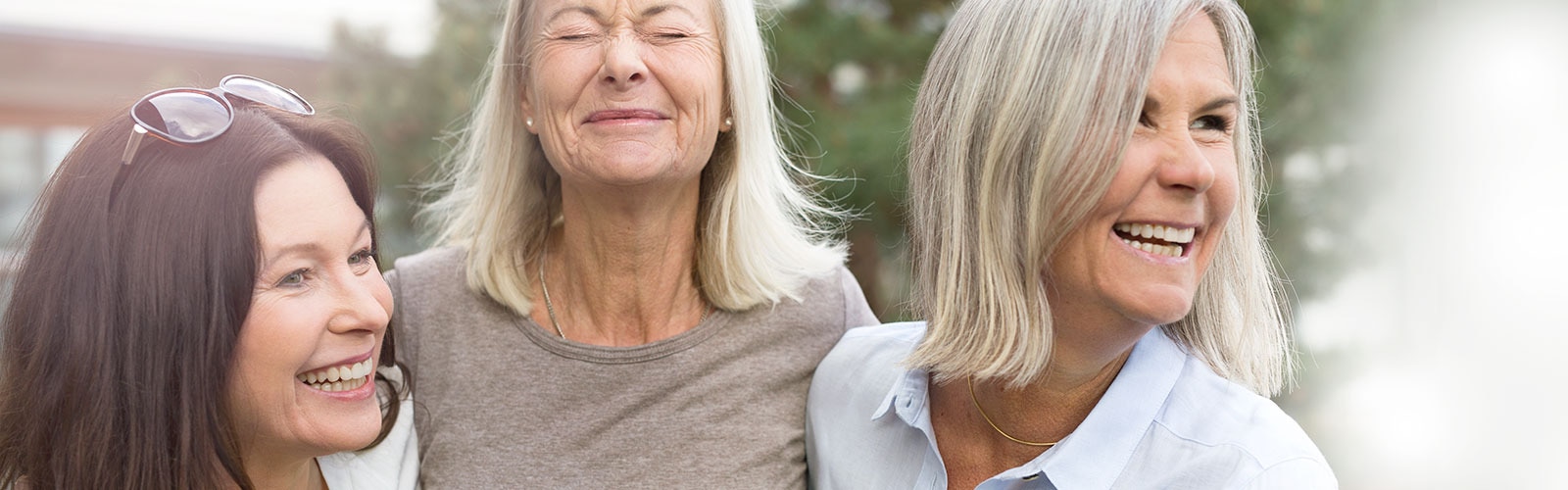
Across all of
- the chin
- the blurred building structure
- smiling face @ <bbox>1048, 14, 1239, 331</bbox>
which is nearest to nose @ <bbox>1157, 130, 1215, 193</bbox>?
smiling face @ <bbox>1048, 14, 1239, 331</bbox>

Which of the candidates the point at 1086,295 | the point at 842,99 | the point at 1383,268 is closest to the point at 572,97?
the point at 1086,295

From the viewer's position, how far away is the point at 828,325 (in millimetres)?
2365

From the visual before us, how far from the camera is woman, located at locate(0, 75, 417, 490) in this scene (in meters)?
1.62

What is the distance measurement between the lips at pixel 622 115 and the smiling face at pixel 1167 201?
2.54ft

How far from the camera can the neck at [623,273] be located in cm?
228

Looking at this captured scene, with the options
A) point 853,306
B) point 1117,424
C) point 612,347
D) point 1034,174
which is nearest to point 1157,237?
point 1034,174

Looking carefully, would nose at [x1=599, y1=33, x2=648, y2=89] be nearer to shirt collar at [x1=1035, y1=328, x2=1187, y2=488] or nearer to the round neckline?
the round neckline

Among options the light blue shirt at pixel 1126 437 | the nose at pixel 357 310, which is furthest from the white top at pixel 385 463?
the light blue shirt at pixel 1126 437

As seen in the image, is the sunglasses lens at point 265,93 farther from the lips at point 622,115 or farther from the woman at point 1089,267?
the woman at point 1089,267

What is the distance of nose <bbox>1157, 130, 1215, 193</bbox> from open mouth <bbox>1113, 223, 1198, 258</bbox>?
0.06 meters

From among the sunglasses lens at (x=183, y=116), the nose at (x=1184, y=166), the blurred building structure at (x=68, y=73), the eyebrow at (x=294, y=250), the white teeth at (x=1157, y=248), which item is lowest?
the blurred building structure at (x=68, y=73)

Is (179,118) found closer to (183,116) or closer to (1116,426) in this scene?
(183,116)

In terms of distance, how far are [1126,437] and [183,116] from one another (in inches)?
52.9

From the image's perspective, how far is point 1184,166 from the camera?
1.60 m
